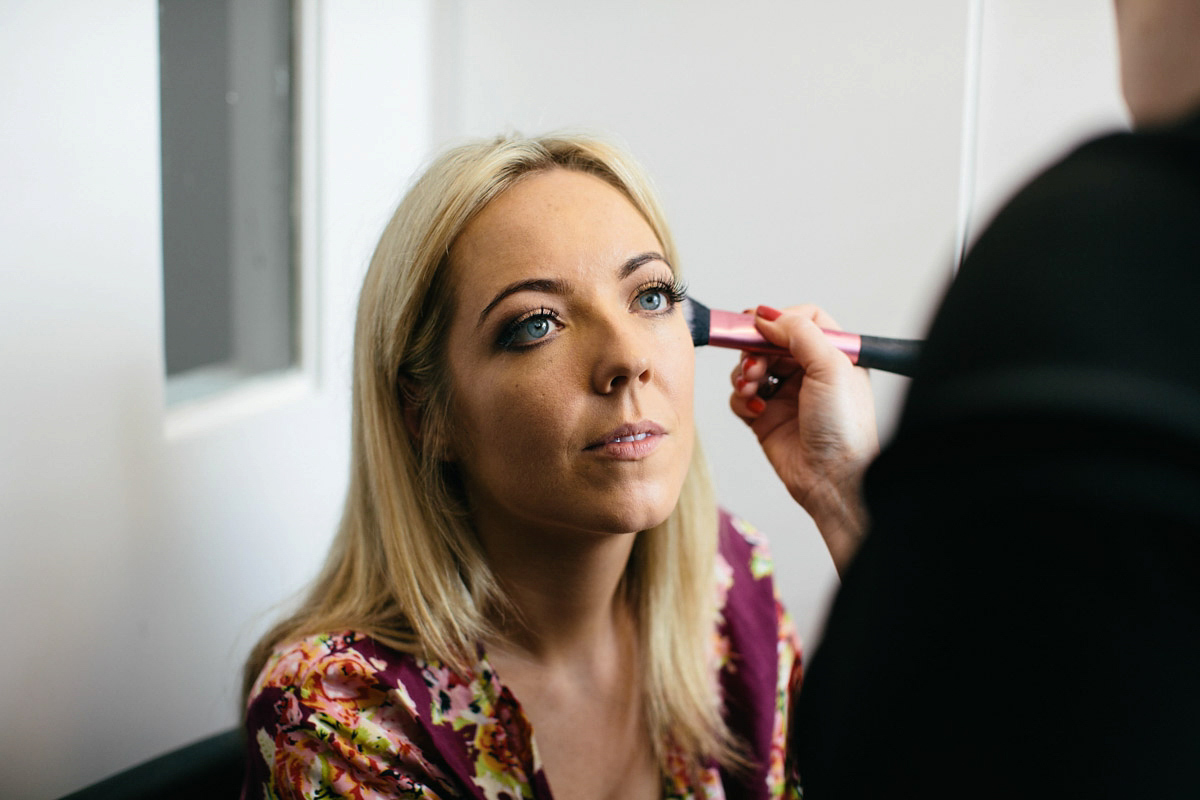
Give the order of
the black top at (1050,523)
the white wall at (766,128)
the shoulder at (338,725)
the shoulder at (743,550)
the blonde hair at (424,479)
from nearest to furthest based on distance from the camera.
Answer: the black top at (1050,523), the shoulder at (338,725), the blonde hair at (424,479), the shoulder at (743,550), the white wall at (766,128)

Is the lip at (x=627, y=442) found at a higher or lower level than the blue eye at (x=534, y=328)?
lower

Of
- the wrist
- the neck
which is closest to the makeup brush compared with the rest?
the wrist

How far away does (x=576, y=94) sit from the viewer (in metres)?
1.53

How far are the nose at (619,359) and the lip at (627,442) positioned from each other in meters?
0.03

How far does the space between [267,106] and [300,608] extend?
0.63m

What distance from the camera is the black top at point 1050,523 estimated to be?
275 mm

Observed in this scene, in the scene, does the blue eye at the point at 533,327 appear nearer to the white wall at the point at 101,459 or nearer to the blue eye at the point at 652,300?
the blue eye at the point at 652,300

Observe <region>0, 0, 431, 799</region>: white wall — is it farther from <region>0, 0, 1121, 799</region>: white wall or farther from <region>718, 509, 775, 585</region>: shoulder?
<region>718, 509, 775, 585</region>: shoulder

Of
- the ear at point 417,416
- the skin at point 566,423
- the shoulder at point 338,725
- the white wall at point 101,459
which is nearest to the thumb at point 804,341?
the skin at point 566,423

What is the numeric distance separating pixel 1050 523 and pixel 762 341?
0.72 metres

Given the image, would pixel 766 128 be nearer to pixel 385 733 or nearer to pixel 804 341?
pixel 804 341

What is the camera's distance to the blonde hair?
910 millimetres

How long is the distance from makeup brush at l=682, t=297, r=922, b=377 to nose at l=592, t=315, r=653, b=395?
0.12m

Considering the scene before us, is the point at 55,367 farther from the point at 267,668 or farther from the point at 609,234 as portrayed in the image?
the point at 609,234
